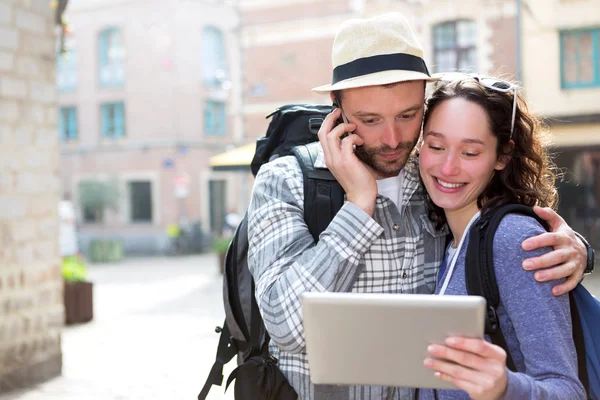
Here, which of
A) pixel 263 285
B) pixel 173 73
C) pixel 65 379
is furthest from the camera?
pixel 173 73

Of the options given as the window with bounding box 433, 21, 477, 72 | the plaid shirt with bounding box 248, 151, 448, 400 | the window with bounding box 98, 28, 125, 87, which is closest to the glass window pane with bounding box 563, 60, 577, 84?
the window with bounding box 433, 21, 477, 72

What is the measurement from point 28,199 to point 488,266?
5313 mm

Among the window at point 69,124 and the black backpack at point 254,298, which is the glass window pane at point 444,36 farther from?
the window at point 69,124

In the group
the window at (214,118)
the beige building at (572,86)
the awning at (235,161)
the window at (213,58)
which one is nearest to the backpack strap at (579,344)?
the awning at (235,161)

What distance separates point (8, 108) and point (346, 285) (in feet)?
16.4

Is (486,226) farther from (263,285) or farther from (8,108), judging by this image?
(8,108)

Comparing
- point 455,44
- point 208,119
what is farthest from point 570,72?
point 208,119

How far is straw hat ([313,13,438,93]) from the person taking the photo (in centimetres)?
183

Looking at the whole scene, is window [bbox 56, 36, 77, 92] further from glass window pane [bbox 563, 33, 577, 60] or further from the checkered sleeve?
the checkered sleeve

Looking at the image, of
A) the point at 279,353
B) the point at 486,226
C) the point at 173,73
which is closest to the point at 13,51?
the point at 279,353

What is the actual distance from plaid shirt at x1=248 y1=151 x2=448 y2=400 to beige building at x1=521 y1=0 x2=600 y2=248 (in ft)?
42.3

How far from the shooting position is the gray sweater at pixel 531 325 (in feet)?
4.75

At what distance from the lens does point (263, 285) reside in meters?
1.74

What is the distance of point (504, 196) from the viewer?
178cm
